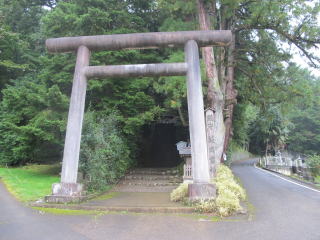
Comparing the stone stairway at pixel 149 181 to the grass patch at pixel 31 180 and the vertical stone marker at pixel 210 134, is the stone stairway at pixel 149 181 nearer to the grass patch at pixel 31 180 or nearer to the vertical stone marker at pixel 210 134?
the vertical stone marker at pixel 210 134

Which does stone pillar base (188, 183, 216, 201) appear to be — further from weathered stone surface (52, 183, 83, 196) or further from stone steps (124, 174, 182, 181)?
stone steps (124, 174, 182, 181)

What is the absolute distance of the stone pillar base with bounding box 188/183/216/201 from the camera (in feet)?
23.7

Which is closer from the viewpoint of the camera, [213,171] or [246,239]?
[246,239]

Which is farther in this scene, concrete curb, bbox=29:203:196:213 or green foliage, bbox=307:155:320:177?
green foliage, bbox=307:155:320:177

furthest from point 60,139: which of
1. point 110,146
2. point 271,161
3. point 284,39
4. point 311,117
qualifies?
point 311,117

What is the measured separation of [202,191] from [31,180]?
26.3 ft

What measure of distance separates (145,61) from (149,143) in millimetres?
7641

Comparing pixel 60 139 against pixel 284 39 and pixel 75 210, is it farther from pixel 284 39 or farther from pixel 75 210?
pixel 284 39

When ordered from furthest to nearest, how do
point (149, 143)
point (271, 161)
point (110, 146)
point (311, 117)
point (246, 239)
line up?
point (311, 117) → point (271, 161) → point (149, 143) → point (110, 146) → point (246, 239)

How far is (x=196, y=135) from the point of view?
7691 millimetres

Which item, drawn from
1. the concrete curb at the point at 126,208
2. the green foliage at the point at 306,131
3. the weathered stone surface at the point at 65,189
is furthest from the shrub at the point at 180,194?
the green foliage at the point at 306,131

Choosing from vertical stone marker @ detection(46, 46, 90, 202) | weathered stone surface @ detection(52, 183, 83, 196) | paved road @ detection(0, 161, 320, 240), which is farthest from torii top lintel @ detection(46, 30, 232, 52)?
paved road @ detection(0, 161, 320, 240)

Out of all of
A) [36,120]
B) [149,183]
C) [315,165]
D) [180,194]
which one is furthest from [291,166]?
[36,120]

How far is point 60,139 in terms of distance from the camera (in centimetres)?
1207
